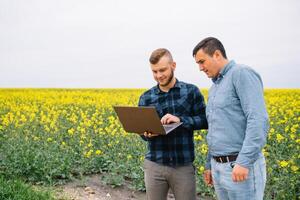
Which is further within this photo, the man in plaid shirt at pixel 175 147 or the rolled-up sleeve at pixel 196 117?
the man in plaid shirt at pixel 175 147

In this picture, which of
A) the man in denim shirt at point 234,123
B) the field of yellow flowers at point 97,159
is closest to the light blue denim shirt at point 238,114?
the man in denim shirt at point 234,123

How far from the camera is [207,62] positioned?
3.20 meters

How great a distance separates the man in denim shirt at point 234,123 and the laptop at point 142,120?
36 cm

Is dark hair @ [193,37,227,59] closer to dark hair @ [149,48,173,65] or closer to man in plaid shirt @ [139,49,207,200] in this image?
dark hair @ [149,48,173,65]

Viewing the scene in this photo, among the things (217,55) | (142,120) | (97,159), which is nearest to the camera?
(217,55)

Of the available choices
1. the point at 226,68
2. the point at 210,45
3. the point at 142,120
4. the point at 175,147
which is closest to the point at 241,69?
the point at 226,68

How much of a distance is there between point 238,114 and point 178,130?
2.40 feet

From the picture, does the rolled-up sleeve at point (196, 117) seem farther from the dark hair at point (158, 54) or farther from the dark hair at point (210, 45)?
the dark hair at point (210, 45)

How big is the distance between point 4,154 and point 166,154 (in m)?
4.38

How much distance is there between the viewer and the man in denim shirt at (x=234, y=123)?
3.00 m

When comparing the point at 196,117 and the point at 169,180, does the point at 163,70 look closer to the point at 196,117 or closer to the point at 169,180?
the point at 196,117

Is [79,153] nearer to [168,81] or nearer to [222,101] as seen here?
[168,81]

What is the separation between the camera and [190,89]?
3814 mm

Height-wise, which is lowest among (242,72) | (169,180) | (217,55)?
(169,180)
